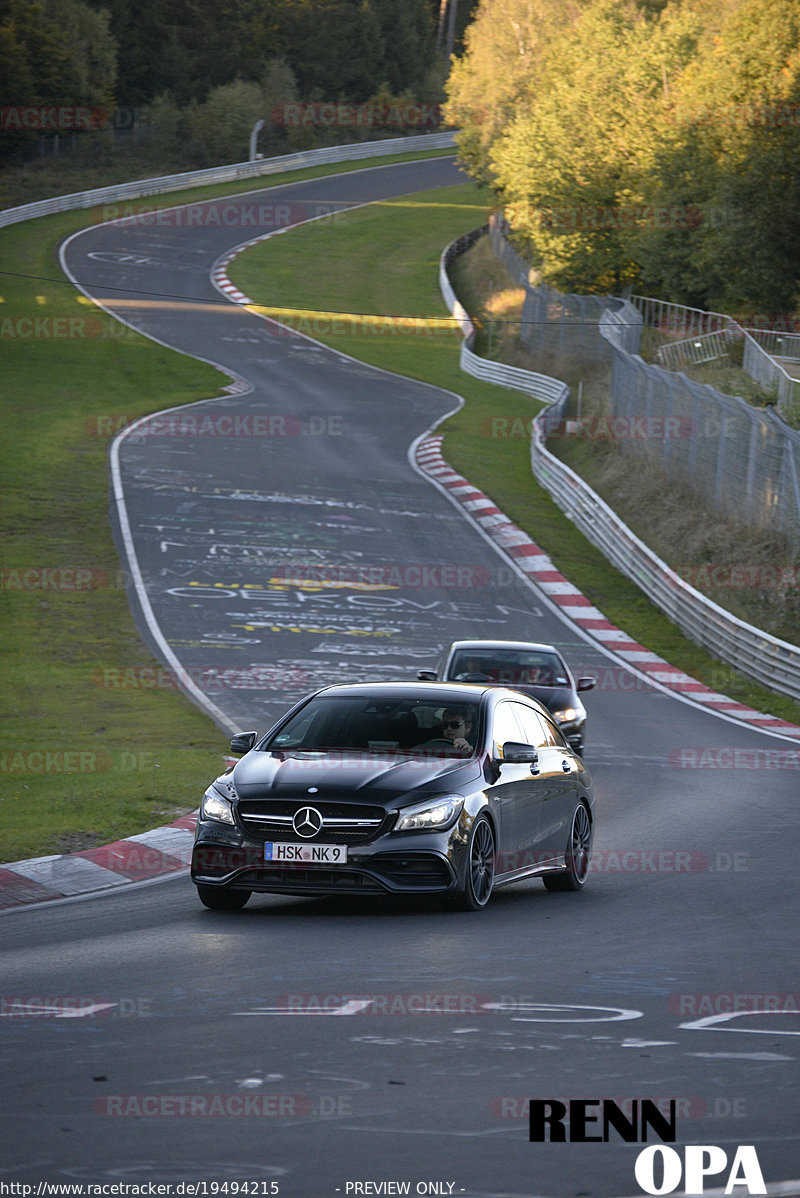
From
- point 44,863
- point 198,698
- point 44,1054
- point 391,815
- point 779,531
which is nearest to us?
point 44,1054

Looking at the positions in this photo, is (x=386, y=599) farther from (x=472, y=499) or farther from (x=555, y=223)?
(x=555, y=223)

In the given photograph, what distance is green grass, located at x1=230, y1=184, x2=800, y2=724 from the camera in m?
29.8

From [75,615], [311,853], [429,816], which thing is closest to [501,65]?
[75,615]

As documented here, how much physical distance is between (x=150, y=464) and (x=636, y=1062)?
33146 millimetres

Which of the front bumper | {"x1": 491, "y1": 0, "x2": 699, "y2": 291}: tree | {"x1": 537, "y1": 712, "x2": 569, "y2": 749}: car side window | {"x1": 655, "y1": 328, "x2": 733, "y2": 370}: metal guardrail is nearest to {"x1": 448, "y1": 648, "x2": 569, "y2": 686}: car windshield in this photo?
{"x1": 537, "y1": 712, "x2": 569, "y2": 749}: car side window

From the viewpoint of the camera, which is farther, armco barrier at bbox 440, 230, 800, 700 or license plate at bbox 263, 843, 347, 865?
armco barrier at bbox 440, 230, 800, 700

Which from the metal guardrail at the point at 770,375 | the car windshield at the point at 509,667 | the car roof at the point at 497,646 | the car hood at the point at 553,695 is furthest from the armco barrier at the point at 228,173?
the car hood at the point at 553,695

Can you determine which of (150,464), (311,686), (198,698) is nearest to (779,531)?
(311,686)

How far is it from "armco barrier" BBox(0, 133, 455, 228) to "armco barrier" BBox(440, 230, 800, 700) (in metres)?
40.0

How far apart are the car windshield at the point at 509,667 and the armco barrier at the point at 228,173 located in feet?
200

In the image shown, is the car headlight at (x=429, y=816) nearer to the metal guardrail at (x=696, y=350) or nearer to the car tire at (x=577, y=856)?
the car tire at (x=577, y=856)

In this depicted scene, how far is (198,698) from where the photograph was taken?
21.0m

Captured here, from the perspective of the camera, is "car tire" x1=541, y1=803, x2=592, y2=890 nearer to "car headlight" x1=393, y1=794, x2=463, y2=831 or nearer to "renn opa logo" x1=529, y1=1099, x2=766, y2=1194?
"car headlight" x1=393, y1=794, x2=463, y2=831

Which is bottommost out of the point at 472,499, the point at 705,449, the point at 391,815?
the point at 472,499
